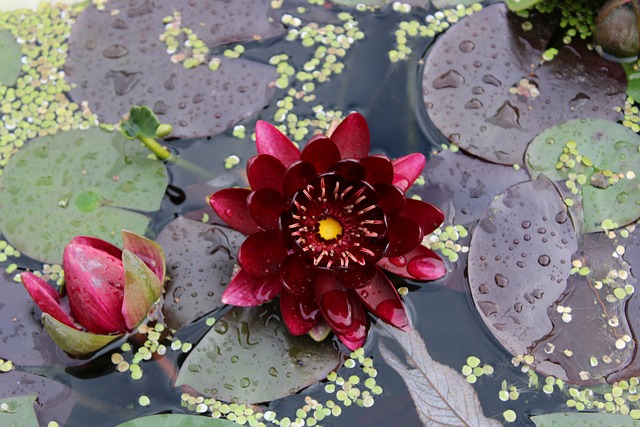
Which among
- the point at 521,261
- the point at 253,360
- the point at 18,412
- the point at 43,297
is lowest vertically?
the point at 18,412

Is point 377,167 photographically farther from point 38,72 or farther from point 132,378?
point 38,72

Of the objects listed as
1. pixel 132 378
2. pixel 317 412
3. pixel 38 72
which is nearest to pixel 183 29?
pixel 38 72

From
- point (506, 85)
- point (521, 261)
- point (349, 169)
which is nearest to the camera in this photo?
point (349, 169)

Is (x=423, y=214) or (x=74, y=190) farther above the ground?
(x=423, y=214)

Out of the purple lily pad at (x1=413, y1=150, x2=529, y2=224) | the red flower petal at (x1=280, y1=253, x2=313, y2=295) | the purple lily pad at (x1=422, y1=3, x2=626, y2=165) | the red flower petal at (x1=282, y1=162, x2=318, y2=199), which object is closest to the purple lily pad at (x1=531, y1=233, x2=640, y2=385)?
the purple lily pad at (x1=413, y1=150, x2=529, y2=224)

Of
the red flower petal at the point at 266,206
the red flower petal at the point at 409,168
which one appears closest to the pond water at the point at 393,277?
the red flower petal at the point at 409,168

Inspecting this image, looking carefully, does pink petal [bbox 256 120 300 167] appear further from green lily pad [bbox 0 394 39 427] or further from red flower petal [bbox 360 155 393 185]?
green lily pad [bbox 0 394 39 427]

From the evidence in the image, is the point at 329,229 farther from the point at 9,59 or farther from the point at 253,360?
the point at 9,59

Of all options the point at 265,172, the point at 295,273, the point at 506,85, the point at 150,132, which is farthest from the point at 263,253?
the point at 506,85
